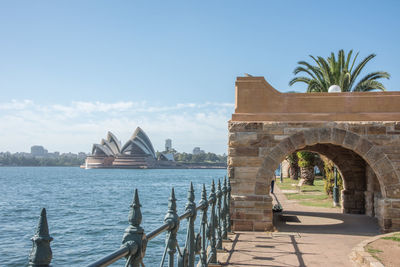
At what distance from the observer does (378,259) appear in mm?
6480

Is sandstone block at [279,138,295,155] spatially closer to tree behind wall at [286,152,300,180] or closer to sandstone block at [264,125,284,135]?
sandstone block at [264,125,284,135]

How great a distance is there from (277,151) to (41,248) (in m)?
8.82

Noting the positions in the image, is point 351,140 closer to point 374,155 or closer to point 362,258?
point 374,155

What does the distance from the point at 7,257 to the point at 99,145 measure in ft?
321

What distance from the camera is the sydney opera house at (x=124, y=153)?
10444cm

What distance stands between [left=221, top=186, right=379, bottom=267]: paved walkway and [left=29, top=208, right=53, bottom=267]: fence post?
524 centimetres

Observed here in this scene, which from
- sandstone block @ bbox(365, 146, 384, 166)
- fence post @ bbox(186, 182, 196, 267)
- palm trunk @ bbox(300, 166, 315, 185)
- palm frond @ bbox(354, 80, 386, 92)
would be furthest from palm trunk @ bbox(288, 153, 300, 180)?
fence post @ bbox(186, 182, 196, 267)

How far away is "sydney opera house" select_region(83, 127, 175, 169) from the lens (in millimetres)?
104438

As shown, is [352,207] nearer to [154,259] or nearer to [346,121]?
[346,121]

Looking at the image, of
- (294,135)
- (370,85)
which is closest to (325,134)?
(294,135)

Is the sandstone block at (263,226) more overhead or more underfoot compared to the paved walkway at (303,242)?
more overhead

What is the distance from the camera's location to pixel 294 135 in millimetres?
10062

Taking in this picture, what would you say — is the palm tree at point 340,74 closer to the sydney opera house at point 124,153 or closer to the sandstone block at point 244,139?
the sandstone block at point 244,139

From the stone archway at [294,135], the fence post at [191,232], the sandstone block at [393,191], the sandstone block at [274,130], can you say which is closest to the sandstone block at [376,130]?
the stone archway at [294,135]
